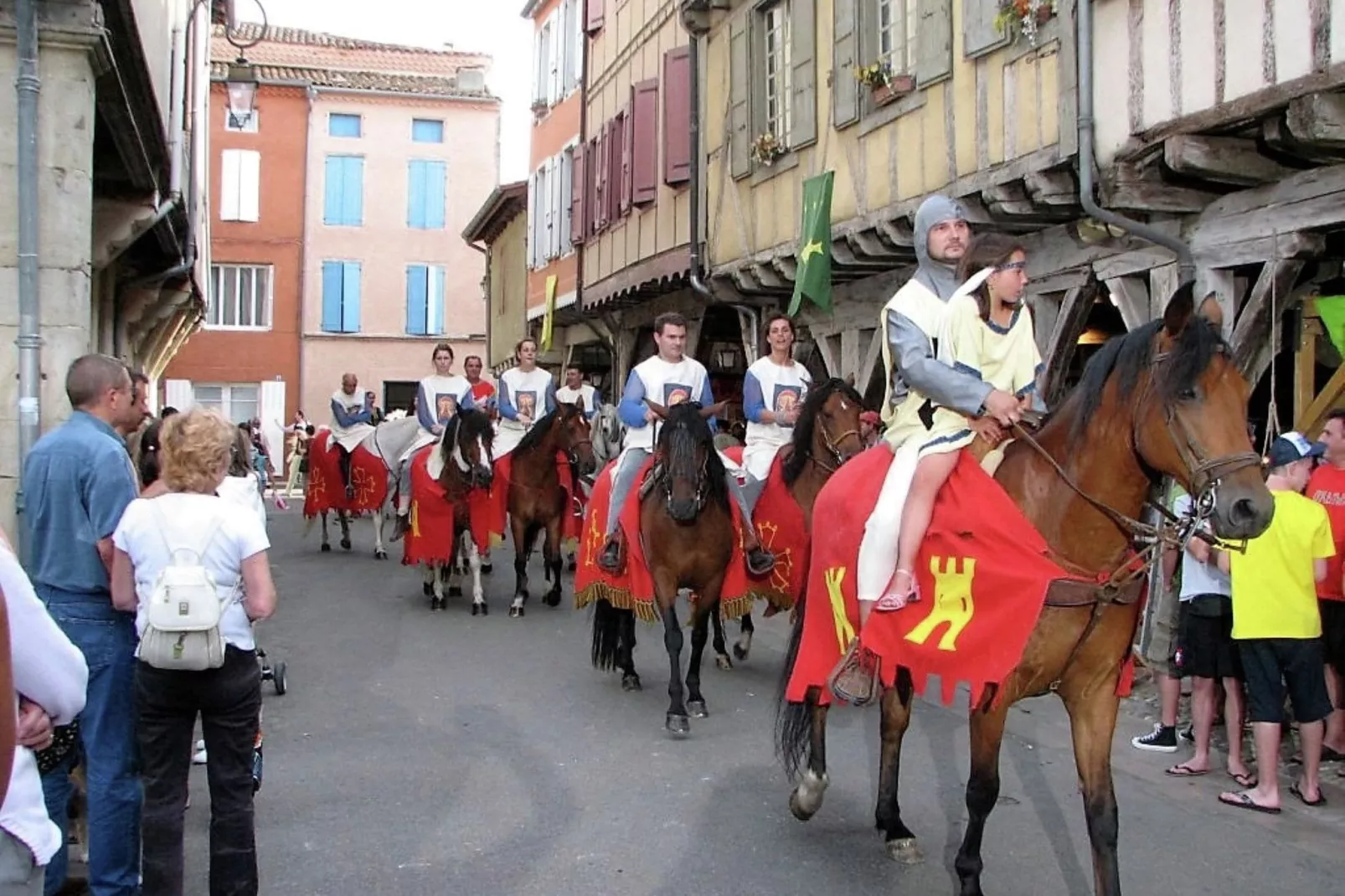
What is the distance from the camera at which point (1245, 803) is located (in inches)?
240

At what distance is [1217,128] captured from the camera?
781 centimetres

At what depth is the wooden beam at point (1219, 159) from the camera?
7934mm

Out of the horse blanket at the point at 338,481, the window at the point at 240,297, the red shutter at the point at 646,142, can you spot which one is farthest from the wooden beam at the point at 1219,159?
the window at the point at 240,297

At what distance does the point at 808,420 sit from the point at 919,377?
11.9 feet

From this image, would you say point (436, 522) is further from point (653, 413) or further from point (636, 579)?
point (653, 413)

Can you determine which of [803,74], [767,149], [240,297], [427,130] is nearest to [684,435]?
[803,74]

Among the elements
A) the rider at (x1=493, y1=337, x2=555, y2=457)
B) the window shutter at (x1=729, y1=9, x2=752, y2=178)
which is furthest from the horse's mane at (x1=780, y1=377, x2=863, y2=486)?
the window shutter at (x1=729, y1=9, x2=752, y2=178)

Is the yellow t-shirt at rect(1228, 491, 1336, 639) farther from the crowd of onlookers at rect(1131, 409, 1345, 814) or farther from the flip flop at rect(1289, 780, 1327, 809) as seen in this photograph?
the flip flop at rect(1289, 780, 1327, 809)

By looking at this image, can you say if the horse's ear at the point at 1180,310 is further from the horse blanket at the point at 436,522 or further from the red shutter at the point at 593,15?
the red shutter at the point at 593,15

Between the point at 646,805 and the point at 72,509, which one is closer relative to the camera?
the point at 72,509

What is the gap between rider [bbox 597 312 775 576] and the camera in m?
8.12

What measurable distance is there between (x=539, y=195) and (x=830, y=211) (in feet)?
44.4

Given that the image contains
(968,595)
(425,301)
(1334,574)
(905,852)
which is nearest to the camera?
(968,595)

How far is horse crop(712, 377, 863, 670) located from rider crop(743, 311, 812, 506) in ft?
1.76
